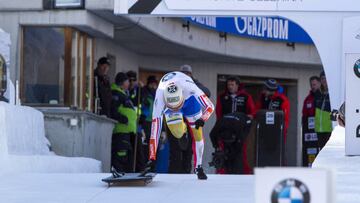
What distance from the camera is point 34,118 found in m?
14.0

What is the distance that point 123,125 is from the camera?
653 inches

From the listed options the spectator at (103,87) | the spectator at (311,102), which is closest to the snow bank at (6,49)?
the spectator at (103,87)

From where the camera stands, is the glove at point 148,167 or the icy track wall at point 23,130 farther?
A: the icy track wall at point 23,130

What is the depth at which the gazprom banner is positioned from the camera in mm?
21797

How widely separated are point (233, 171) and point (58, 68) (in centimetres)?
322

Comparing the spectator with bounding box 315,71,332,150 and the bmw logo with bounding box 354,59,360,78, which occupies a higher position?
the bmw logo with bounding box 354,59,360,78

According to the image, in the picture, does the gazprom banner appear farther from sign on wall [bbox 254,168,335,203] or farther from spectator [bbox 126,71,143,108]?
sign on wall [bbox 254,168,335,203]

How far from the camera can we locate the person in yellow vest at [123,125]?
16188mm

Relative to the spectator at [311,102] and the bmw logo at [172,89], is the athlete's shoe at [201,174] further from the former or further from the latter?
the spectator at [311,102]

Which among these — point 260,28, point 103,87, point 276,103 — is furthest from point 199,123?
point 260,28

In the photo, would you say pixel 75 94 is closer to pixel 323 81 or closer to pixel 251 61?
pixel 323 81

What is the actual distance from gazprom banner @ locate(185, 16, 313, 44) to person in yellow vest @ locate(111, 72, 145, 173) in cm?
514

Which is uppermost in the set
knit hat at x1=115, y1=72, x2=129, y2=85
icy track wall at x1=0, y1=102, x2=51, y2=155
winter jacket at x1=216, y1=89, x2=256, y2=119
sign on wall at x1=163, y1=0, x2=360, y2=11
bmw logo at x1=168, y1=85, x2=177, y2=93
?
sign on wall at x1=163, y1=0, x2=360, y2=11

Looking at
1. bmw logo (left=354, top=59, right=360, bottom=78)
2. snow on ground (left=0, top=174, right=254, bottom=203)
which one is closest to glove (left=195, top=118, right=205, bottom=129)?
snow on ground (left=0, top=174, right=254, bottom=203)
